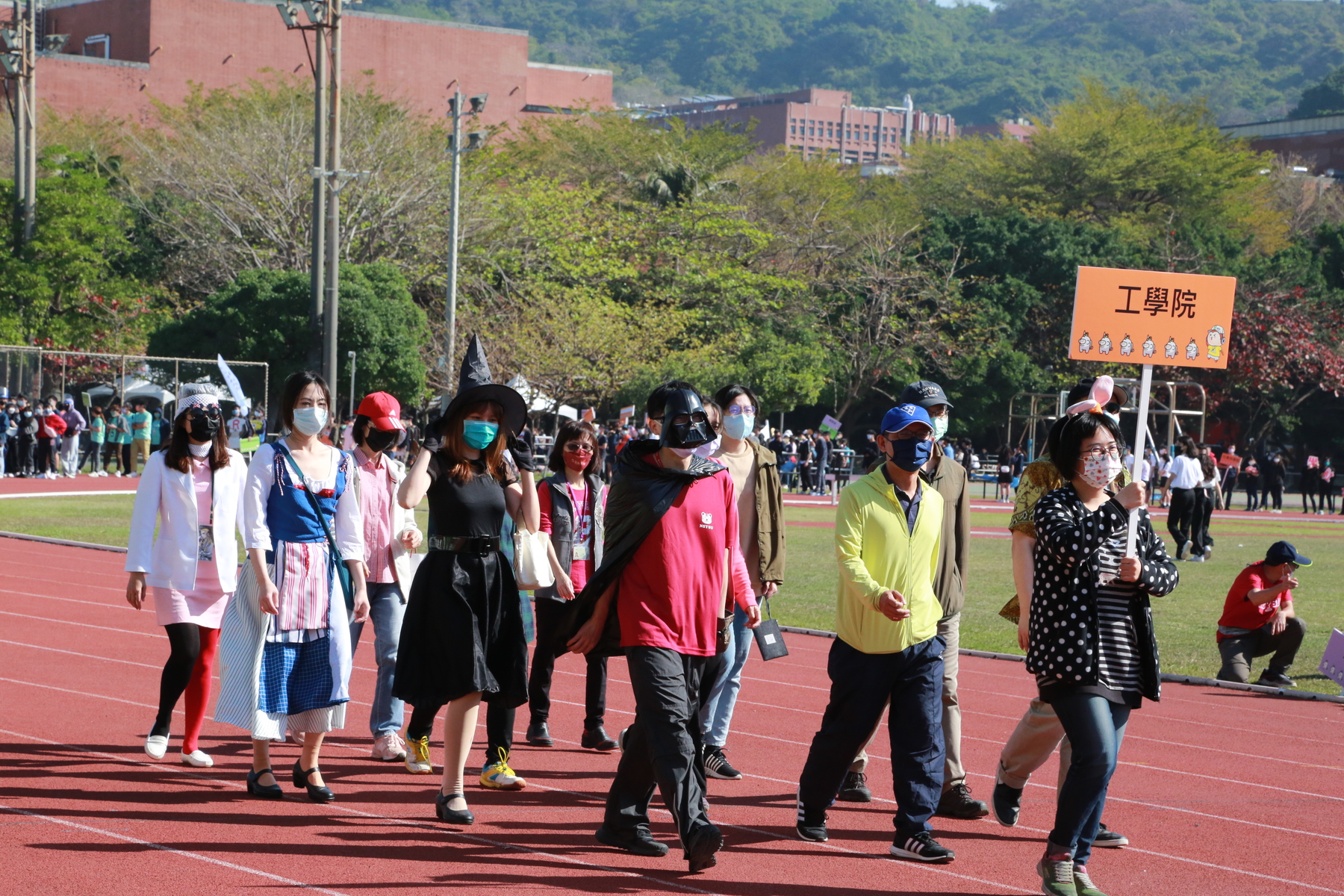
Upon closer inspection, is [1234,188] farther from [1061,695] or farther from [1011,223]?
[1061,695]

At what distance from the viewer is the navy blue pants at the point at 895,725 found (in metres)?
5.95

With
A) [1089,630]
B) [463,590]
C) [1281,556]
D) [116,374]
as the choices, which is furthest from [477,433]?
[116,374]

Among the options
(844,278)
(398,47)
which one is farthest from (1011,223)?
(398,47)

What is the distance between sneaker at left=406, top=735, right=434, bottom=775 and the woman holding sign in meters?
3.09

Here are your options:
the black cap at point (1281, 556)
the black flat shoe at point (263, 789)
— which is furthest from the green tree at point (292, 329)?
the black flat shoe at point (263, 789)

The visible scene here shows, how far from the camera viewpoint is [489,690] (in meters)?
6.23

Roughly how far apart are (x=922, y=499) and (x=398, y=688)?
237cm

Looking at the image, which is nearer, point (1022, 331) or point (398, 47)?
point (1022, 331)

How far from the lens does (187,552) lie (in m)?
7.17

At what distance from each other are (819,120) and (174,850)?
575 ft

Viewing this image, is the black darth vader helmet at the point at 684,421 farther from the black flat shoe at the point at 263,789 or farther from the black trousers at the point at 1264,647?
the black trousers at the point at 1264,647

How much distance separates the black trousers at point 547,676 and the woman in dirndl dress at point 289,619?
55.0 inches

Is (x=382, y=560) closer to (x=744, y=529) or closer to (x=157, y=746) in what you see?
(x=157, y=746)

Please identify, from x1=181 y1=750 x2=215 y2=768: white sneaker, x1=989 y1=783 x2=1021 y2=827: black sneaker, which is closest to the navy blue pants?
x1=989 y1=783 x2=1021 y2=827: black sneaker
